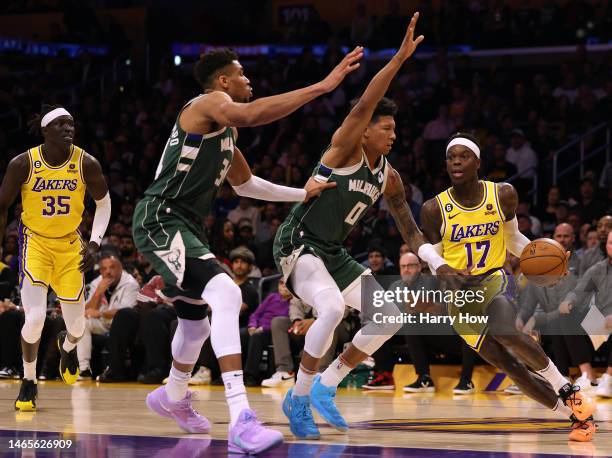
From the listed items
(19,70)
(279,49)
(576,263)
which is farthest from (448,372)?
(19,70)

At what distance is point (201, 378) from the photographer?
1138 centimetres

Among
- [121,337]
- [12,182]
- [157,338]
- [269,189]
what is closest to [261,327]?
[157,338]

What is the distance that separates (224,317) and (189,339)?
0.77 meters

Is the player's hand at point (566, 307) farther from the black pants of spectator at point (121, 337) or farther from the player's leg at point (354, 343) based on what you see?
the black pants of spectator at point (121, 337)

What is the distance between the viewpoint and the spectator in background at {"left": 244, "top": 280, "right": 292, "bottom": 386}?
1130 cm

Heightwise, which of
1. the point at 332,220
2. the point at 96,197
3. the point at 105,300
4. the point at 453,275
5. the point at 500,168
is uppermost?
the point at 500,168

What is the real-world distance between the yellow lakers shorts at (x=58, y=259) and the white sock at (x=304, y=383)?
266 centimetres

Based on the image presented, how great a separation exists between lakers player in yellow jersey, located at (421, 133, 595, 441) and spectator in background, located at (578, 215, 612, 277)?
12.1ft

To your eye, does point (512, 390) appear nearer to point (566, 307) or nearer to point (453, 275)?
point (566, 307)

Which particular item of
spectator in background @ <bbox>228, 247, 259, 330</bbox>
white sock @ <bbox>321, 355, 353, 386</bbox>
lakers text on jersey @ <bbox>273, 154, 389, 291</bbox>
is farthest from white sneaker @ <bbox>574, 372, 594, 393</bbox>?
lakers text on jersey @ <bbox>273, 154, 389, 291</bbox>

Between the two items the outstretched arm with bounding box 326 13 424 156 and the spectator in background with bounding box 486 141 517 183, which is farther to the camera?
the spectator in background with bounding box 486 141 517 183

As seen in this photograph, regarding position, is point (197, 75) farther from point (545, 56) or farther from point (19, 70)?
point (19, 70)

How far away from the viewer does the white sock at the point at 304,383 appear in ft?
21.2

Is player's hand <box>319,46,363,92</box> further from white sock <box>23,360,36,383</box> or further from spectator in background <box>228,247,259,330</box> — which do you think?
spectator in background <box>228,247,259,330</box>
